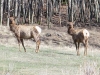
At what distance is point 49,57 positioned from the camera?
1991 centimetres

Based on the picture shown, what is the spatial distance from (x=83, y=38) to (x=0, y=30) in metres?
18.3

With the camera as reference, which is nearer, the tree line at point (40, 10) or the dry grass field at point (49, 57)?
the dry grass field at point (49, 57)

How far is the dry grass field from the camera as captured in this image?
43.8ft

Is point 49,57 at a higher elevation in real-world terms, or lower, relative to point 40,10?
higher

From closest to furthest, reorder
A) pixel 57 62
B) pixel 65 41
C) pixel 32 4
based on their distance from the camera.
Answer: pixel 57 62 < pixel 65 41 < pixel 32 4

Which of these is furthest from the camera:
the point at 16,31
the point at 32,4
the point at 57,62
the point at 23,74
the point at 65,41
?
the point at 32,4

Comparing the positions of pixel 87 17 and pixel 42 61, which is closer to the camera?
pixel 42 61

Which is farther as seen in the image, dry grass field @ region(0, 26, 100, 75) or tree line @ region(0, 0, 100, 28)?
tree line @ region(0, 0, 100, 28)

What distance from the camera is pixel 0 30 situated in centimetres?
3994

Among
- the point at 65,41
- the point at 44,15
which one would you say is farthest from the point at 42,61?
the point at 44,15

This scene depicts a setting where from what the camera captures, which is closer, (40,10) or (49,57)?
(49,57)

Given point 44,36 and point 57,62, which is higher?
point 57,62

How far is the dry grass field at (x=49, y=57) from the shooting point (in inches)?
525

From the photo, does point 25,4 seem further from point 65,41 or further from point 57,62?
point 57,62
